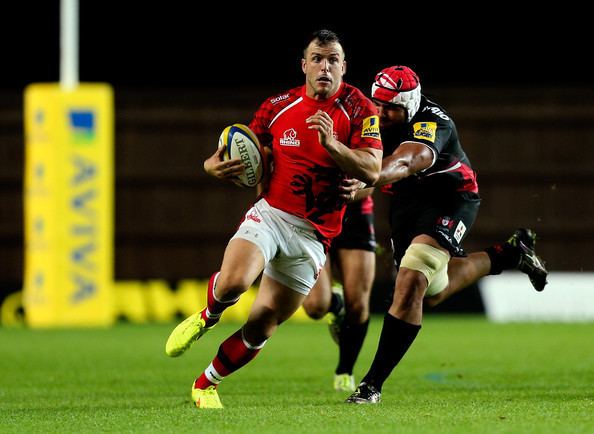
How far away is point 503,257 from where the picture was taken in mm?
7996

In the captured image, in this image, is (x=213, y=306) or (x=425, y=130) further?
(x=425, y=130)

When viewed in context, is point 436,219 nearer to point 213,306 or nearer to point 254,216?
point 254,216

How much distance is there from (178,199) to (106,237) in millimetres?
1973

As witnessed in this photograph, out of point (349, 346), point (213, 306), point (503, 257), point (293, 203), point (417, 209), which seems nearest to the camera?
point (213, 306)

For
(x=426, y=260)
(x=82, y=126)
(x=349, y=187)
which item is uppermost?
(x=349, y=187)

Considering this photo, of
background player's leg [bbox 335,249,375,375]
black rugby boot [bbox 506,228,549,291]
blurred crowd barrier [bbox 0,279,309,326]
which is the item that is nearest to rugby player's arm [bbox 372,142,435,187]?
black rugby boot [bbox 506,228,549,291]

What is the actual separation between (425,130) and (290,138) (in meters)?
0.81

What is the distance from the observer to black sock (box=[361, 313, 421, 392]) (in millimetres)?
6809

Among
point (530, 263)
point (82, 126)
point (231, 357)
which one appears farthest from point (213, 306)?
point (82, 126)

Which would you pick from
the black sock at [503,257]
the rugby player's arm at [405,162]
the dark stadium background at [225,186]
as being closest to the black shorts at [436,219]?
the rugby player's arm at [405,162]

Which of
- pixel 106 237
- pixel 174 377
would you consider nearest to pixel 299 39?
pixel 106 237

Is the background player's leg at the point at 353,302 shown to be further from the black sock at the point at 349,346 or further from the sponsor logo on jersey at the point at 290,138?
the sponsor logo on jersey at the point at 290,138

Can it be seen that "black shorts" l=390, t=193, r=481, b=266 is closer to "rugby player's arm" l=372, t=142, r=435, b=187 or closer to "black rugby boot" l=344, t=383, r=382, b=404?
"rugby player's arm" l=372, t=142, r=435, b=187

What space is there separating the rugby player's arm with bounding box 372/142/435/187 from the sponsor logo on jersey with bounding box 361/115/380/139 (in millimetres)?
184
